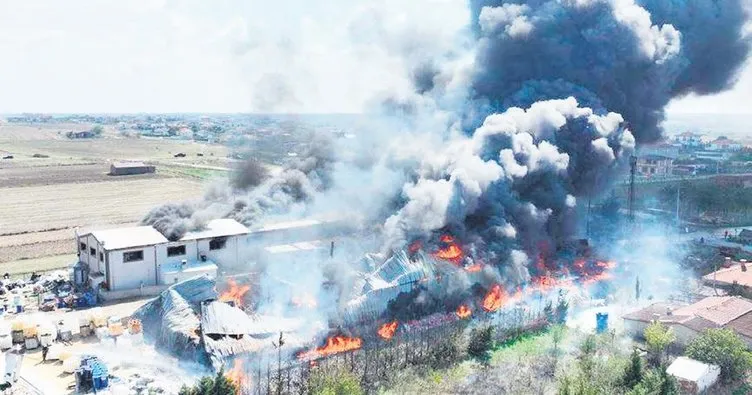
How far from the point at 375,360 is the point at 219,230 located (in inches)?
693

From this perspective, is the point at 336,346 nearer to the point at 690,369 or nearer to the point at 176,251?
the point at 690,369

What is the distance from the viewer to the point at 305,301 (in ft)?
105

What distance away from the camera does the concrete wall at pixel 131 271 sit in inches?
1453

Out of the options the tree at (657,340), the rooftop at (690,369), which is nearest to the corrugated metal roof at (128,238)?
the tree at (657,340)

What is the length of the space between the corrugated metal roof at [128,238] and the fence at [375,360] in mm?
14012

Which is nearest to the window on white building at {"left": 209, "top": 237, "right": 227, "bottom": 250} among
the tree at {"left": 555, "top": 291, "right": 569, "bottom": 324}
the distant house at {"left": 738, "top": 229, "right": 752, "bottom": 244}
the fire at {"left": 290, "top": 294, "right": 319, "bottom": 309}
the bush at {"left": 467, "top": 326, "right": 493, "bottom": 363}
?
the fire at {"left": 290, "top": 294, "right": 319, "bottom": 309}

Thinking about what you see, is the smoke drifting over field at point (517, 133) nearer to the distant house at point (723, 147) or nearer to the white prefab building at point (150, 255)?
the white prefab building at point (150, 255)

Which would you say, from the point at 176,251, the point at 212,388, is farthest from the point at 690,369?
the point at 176,251

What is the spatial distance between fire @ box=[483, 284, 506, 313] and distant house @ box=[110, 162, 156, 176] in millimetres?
71662

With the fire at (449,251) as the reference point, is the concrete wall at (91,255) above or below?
below

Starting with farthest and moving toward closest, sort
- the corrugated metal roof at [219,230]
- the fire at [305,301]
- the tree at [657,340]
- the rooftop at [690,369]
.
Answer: the corrugated metal roof at [219,230], the fire at [305,301], the tree at [657,340], the rooftop at [690,369]

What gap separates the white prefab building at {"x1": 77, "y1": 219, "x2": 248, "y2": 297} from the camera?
122 feet

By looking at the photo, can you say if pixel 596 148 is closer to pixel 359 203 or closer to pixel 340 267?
pixel 359 203

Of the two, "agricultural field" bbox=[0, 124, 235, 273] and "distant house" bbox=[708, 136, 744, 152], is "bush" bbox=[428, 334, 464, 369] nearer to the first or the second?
"agricultural field" bbox=[0, 124, 235, 273]
